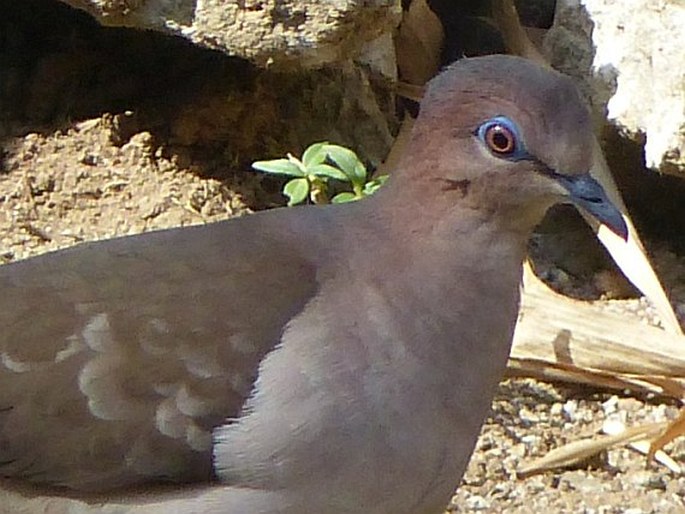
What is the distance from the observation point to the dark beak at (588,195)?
9.61 ft

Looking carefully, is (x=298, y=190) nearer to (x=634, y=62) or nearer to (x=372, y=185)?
(x=372, y=185)

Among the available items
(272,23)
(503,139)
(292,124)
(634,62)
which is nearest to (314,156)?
(272,23)

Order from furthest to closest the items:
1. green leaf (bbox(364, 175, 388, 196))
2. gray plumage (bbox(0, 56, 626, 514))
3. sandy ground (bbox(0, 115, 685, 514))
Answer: green leaf (bbox(364, 175, 388, 196)) → sandy ground (bbox(0, 115, 685, 514)) → gray plumage (bbox(0, 56, 626, 514))

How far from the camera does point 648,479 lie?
386 cm

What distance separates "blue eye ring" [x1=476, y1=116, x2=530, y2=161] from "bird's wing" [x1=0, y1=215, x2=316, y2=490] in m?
0.40

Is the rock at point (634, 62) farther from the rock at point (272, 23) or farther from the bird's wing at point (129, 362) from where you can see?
the bird's wing at point (129, 362)

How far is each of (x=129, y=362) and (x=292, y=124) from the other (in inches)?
69.7

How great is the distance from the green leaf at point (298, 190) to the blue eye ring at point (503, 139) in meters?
1.07

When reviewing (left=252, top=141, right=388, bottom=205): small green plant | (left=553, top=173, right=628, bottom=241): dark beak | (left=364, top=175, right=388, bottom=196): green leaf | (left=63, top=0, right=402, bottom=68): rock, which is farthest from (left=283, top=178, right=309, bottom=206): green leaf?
(left=553, top=173, right=628, bottom=241): dark beak

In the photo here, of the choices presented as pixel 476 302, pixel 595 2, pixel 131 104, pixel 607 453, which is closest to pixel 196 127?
pixel 131 104

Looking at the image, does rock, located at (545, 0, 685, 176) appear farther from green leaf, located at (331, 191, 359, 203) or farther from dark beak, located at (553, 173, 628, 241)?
dark beak, located at (553, 173, 628, 241)

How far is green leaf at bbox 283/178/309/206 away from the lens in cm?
396

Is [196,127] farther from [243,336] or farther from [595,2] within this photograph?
[243,336]

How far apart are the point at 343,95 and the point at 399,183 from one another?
169 centimetres
